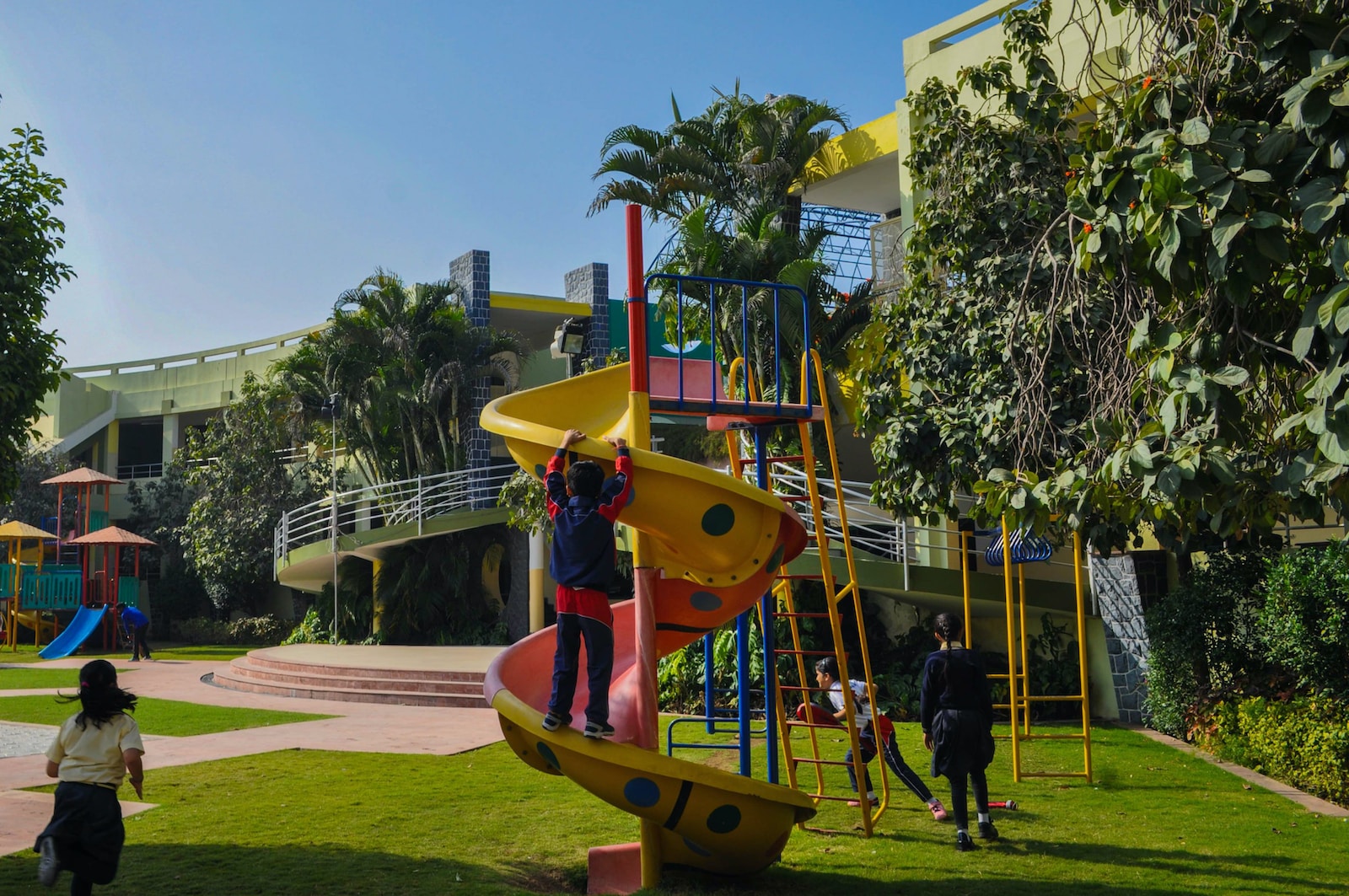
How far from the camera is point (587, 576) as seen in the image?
20.2 feet

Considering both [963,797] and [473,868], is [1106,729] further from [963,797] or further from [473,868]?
[473,868]

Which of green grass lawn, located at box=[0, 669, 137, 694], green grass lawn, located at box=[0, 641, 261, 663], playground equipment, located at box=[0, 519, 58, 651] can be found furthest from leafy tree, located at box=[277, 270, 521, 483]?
playground equipment, located at box=[0, 519, 58, 651]

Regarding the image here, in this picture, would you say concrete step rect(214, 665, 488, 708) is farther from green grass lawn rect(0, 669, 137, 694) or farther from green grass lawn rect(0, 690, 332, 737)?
green grass lawn rect(0, 669, 137, 694)

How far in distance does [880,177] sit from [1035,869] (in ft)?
54.3

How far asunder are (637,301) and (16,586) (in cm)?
2926

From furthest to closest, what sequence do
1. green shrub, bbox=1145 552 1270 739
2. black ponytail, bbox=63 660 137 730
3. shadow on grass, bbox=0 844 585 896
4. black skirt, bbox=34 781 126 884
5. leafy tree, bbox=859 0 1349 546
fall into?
1. green shrub, bbox=1145 552 1270 739
2. shadow on grass, bbox=0 844 585 896
3. black ponytail, bbox=63 660 137 730
4. black skirt, bbox=34 781 126 884
5. leafy tree, bbox=859 0 1349 546

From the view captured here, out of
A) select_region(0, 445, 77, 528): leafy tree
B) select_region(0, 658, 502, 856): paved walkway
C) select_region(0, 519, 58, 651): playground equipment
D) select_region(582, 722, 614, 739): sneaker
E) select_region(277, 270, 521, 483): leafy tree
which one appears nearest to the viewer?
select_region(582, 722, 614, 739): sneaker

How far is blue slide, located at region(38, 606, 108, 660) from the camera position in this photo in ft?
91.4

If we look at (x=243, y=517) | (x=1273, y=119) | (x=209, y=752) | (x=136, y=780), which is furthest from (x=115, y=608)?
(x=1273, y=119)

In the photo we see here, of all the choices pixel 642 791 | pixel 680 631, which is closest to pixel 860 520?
pixel 680 631

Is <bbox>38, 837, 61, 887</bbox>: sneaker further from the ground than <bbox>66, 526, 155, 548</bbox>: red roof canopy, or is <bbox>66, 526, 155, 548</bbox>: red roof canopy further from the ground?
<bbox>66, 526, 155, 548</bbox>: red roof canopy

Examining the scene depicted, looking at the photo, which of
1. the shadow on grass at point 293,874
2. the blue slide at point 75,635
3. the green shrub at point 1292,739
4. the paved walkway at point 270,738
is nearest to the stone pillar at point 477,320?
the paved walkway at point 270,738

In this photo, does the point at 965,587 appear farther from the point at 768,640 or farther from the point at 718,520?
the point at 718,520

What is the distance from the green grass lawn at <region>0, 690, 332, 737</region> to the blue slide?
11.3m
